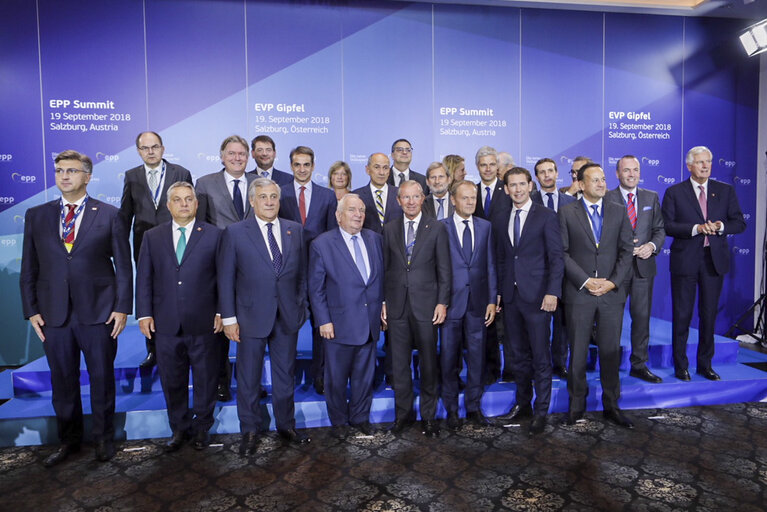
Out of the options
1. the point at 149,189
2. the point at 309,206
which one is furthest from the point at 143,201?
the point at 309,206

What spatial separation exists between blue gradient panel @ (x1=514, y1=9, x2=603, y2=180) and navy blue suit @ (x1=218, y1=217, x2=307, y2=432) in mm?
3886

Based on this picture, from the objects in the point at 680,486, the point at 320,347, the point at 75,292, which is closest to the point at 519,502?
the point at 680,486

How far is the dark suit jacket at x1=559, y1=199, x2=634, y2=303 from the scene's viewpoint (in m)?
3.69

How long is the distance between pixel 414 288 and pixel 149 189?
2026mm

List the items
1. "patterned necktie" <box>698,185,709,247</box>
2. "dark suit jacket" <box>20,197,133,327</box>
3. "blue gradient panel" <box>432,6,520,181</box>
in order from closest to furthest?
1. "dark suit jacket" <box>20,197,133,327</box>
2. "patterned necktie" <box>698,185,709,247</box>
3. "blue gradient panel" <box>432,6,520,181</box>

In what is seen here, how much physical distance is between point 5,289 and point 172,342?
3.54 metres

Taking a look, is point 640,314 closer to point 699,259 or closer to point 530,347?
point 699,259

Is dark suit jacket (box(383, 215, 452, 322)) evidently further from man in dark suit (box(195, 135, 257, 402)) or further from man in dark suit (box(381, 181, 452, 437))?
man in dark suit (box(195, 135, 257, 402))

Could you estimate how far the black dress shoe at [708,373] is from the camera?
430cm

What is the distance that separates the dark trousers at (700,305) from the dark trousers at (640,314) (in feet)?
0.91

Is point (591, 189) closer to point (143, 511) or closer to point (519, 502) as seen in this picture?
point (519, 502)

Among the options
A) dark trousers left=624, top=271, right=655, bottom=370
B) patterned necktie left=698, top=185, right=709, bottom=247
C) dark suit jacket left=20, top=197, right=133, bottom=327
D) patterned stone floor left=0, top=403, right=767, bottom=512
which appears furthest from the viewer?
patterned necktie left=698, top=185, right=709, bottom=247

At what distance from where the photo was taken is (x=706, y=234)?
430cm

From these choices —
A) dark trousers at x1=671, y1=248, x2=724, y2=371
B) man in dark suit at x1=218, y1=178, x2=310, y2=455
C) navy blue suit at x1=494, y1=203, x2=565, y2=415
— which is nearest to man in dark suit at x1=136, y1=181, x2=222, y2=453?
man in dark suit at x1=218, y1=178, x2=310, y2=455
